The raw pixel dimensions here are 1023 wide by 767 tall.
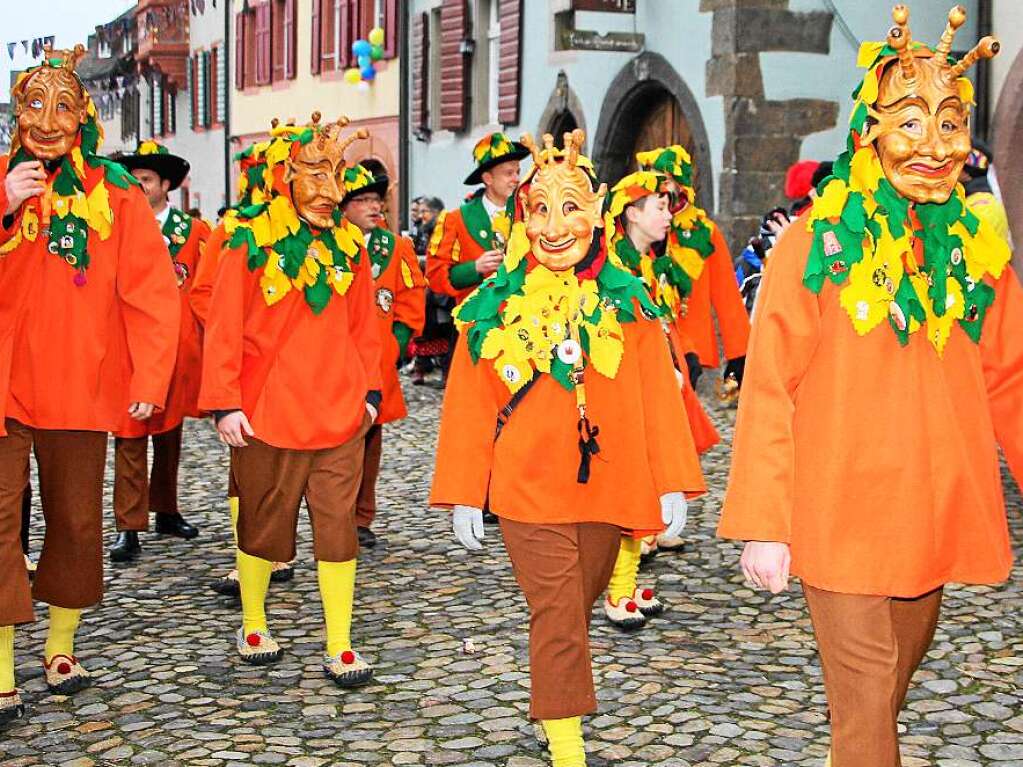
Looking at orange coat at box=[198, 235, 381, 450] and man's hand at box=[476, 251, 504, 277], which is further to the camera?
man's hand at box=[476, 251, 504, 277]

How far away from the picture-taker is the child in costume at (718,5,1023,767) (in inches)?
140

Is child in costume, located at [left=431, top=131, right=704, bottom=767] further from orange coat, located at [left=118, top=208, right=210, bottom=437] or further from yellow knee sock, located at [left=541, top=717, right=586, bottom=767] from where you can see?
orange coat, located at [left=118, top=208, right=210, bottom=437]

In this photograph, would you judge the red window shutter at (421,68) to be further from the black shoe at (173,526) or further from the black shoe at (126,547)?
the black shoe at (126,547)

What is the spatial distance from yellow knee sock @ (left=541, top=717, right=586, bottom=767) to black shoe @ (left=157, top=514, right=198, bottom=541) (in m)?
4.12

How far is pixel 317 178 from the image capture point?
5.87m

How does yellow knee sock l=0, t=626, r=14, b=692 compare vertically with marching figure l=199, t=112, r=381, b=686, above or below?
below

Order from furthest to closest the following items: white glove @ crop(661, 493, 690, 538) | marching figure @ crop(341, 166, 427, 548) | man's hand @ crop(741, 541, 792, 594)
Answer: marching figure @ crop(341, 166, 427, 548) → white glove @ crop(661, 493, 690, 538) → man's hand @ crop(741, 541, 792, 594)

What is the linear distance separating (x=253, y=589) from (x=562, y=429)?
6.20 feet

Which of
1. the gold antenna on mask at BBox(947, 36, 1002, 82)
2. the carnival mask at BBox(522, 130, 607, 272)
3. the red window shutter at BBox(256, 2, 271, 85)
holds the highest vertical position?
the red window shutter at BBox(256, 2, 271, 85)

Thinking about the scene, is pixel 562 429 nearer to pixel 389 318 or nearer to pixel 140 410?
pixel 140 410

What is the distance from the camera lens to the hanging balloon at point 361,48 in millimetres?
24556

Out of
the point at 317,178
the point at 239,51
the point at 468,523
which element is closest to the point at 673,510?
the point at 468,523

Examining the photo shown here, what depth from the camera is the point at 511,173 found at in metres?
8.38

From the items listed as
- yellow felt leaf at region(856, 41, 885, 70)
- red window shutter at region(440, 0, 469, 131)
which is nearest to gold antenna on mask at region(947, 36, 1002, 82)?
yellow felt leaf at region(856, 41, 885, 70)
